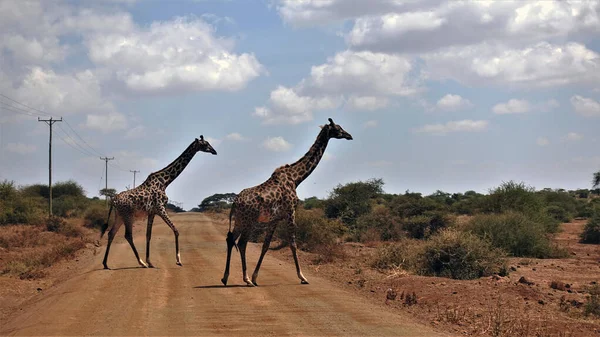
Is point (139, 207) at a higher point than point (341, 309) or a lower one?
higher

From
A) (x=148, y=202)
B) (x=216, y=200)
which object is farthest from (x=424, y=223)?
(x=216, y=200)

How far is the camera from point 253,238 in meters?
34.7

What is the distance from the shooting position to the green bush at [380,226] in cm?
3650

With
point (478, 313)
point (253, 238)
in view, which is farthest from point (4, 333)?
point (253, 238)

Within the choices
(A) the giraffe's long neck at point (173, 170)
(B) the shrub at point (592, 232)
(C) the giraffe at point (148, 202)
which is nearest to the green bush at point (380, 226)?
(B) the shrub at point (592, 232)

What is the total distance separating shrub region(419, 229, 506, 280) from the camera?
20.1 m

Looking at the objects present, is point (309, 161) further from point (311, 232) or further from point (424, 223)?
point (424, 223)

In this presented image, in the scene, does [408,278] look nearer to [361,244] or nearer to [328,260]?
[328,260]

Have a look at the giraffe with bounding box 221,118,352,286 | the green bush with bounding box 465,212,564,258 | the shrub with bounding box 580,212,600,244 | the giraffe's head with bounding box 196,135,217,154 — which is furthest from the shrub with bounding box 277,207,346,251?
the shrub with bounding box 580,212,600,244

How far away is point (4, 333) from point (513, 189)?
3206cm

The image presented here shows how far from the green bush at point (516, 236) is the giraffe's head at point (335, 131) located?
40.6ft

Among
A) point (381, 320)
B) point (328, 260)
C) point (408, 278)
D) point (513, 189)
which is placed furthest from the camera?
point (513, 189)

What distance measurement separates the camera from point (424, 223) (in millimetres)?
37625

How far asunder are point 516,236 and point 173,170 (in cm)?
1499
